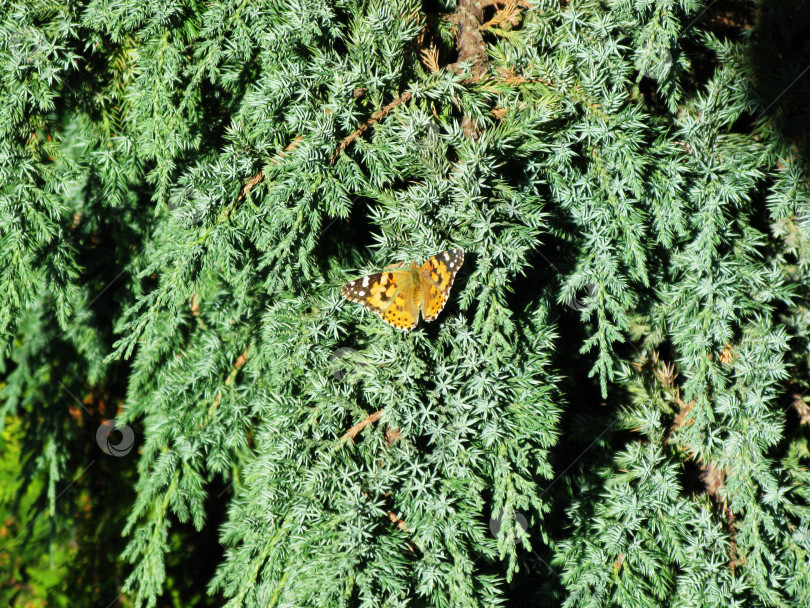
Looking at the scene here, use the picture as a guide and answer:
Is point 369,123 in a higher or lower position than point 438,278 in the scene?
higher

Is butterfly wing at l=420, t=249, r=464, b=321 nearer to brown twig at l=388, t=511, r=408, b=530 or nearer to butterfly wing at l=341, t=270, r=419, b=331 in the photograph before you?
butterfly wing at l=341, t=270, r=419, b=331

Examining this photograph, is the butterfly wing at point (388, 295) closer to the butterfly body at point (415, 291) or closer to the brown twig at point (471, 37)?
the butterfly body at point (415, 291)

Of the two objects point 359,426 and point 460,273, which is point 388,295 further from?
point 359,426

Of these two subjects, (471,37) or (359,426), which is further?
(471,37)

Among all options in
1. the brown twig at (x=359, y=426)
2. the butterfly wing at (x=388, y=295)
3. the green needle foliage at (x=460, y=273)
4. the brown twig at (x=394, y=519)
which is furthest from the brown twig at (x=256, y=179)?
the brown twig at (x=394, y=519)

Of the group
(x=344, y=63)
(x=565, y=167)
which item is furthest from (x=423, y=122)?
(x=565, y=167)

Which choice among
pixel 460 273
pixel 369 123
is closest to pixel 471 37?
pixel 369 123

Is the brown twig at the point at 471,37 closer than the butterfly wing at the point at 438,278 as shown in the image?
No
